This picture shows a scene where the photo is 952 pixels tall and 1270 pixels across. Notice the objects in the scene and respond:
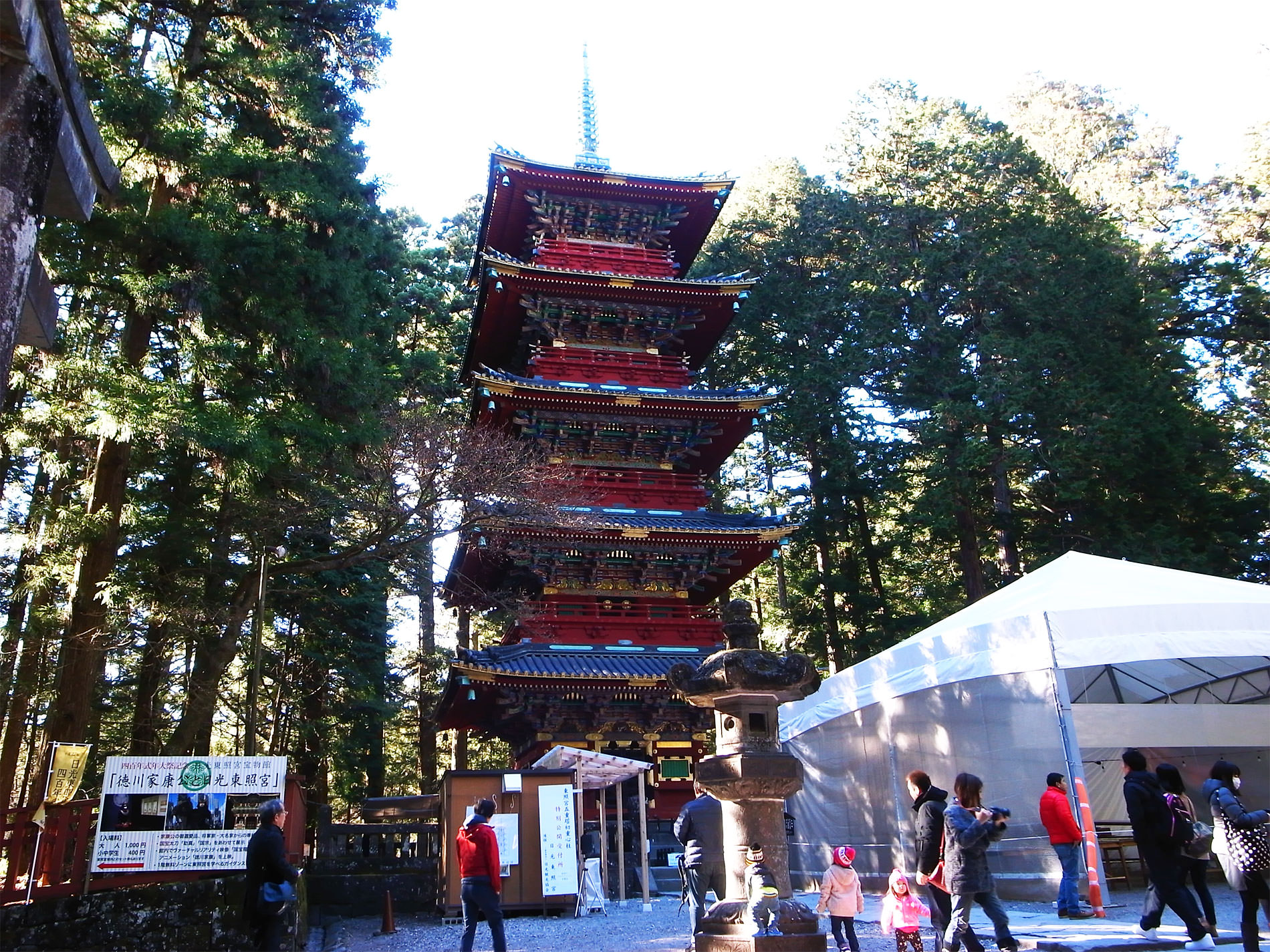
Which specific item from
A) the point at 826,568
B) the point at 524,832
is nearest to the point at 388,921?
the point at 524,832

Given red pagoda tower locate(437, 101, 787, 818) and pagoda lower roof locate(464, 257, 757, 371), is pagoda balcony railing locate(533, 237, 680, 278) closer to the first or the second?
red pagoda tower locate(437, 101, 787, 818)

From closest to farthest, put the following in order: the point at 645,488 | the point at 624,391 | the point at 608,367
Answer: the point at 624,391 < the point at 645,488 < the point at 608,367

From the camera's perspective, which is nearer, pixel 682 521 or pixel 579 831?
pixel 579 831

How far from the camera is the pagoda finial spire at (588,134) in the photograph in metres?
→ 22.2

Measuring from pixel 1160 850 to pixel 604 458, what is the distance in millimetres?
13502

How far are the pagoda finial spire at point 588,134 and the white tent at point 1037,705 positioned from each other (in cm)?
1394

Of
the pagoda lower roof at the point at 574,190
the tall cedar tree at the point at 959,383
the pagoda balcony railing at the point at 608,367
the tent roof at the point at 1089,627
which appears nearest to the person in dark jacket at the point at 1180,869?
the tent roof at the point at 1089,627

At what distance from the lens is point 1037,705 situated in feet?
30.3

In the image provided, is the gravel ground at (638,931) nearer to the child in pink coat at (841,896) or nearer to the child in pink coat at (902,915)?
the child in pink coat at (902,915)

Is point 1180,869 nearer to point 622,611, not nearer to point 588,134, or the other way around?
point 622,611

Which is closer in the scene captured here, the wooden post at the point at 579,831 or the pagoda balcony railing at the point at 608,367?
the wooden post at the point at 579,831

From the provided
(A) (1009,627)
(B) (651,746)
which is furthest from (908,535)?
(A) (1009,627)

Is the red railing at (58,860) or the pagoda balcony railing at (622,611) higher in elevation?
the pagoda balcony railing at (622,611)

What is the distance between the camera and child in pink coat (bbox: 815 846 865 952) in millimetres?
6633
